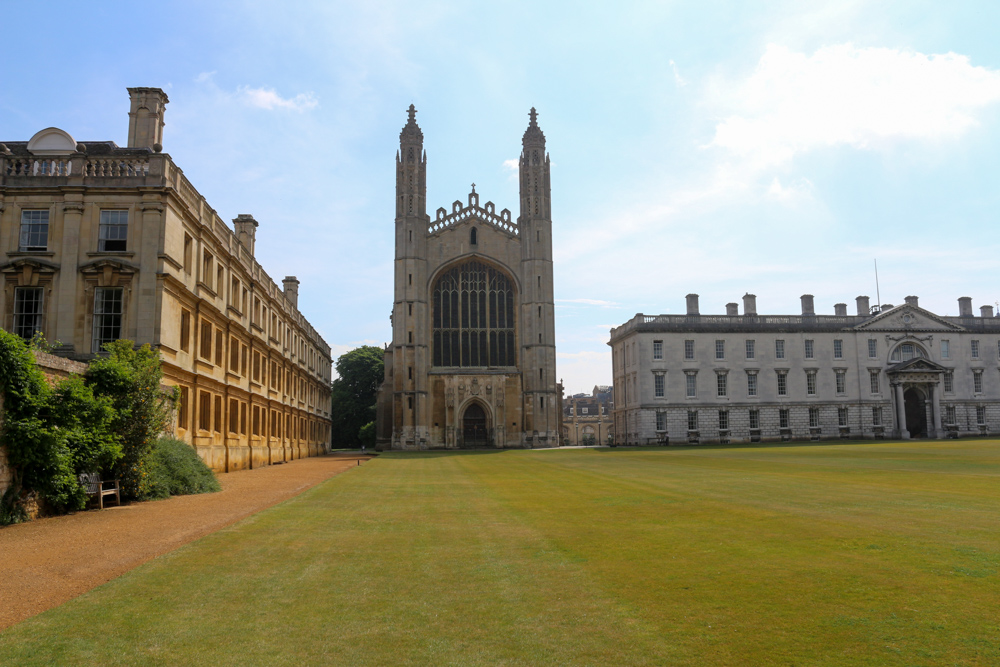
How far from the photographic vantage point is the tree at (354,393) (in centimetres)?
8538

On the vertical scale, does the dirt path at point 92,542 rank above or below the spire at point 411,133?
below

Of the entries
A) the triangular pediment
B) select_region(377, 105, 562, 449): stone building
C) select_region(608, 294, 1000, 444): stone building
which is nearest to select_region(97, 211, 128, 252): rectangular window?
select_region(377, 105, 562, 449): stone building

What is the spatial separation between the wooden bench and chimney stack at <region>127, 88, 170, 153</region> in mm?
14062

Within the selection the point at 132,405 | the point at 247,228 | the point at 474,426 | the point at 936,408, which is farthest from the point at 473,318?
the point at 132,405

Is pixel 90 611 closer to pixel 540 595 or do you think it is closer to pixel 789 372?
pixel 540 595

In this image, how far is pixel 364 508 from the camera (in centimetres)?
1562

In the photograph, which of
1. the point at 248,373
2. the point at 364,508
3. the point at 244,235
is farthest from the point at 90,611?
the point at 244,235

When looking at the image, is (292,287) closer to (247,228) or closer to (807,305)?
(247,228)

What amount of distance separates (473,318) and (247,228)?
29.9 m

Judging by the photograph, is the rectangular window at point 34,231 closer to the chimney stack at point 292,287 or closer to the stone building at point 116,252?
the stone building at point 116,252

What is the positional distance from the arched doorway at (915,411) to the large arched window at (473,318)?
37.5 meters

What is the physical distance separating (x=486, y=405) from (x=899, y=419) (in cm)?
3728

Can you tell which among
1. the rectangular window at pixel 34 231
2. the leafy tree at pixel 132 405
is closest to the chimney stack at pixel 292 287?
the rectangular window at pixel 34 231

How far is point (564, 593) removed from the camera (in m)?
7.48
